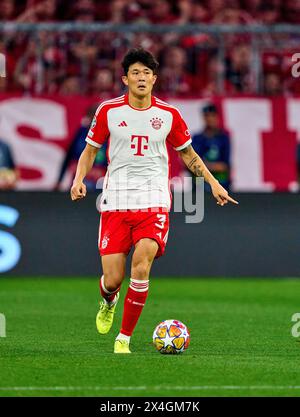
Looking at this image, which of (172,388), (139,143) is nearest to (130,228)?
(139,143)

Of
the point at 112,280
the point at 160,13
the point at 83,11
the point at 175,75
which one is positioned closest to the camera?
the point at 112,280

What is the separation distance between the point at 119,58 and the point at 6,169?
2.68m

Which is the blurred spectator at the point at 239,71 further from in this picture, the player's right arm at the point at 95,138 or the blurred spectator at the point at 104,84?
the player's right arm at the point at 95,138

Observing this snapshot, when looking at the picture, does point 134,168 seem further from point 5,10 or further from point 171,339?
point 5,10

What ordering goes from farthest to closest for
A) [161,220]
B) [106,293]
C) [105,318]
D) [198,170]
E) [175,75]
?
[175,75] → [105,318] → [106,293] → [198,170] → [161,220]

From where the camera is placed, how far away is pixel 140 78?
9.87 metres

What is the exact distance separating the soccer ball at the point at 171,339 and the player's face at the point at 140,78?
6.78 ft

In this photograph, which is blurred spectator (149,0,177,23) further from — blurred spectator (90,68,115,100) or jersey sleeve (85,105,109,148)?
jersey sleeve (85,105,109,148)

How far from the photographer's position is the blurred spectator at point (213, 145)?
18.2m

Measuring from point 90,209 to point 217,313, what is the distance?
4970 mm

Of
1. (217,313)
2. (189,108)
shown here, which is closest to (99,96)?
(189,108)

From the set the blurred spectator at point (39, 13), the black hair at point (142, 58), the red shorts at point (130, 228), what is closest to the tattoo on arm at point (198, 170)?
the red shorts at point (130, 228)

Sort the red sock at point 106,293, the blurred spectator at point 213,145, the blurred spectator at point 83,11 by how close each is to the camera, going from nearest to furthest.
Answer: the red sock at point 106,293, the blurred spectator at point 213,145, the blurred spectator at point 83,11

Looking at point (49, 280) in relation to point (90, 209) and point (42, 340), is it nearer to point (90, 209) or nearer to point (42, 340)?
point (90, 209)
